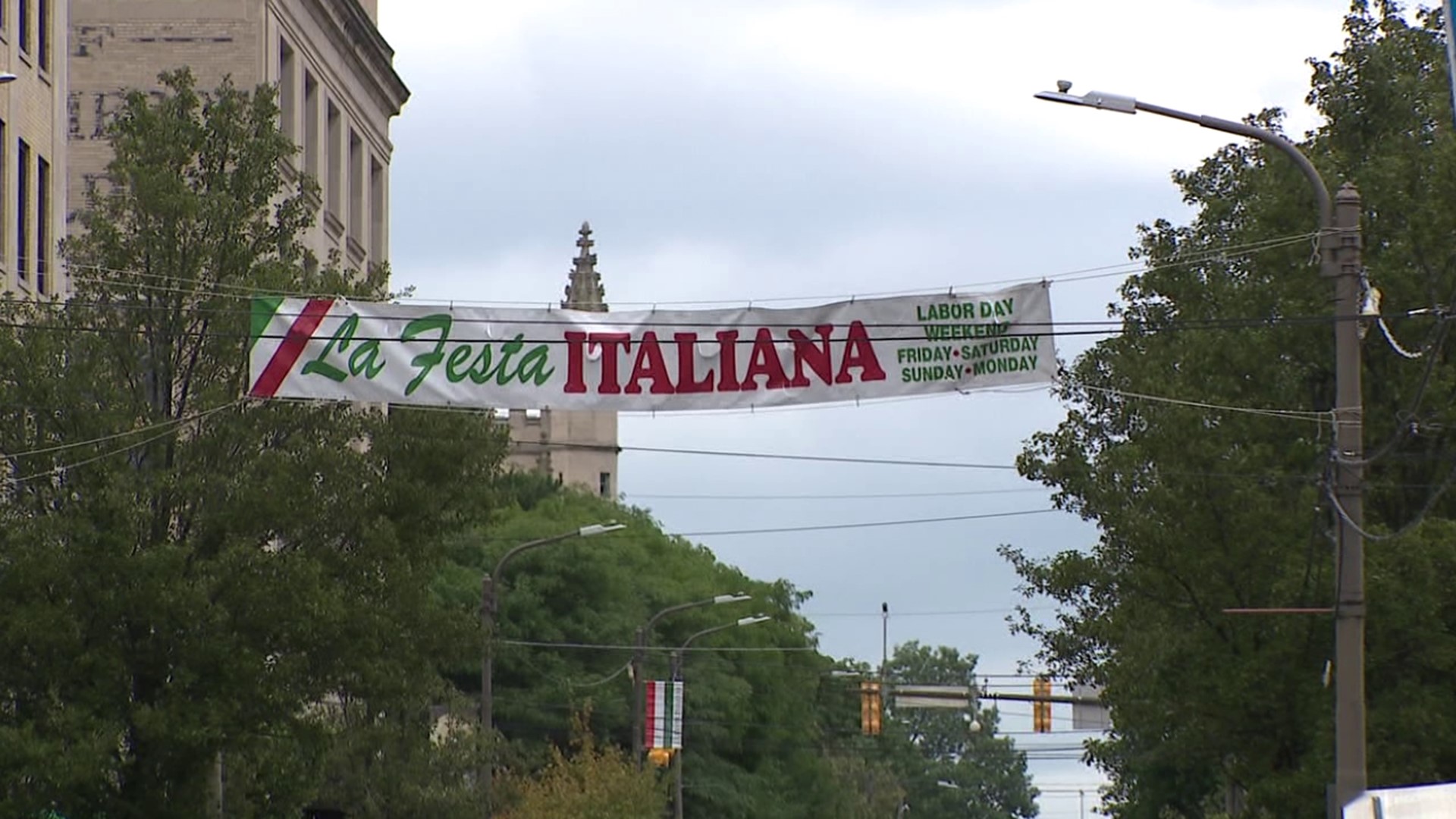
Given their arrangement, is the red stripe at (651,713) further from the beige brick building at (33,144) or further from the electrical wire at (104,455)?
the electrical wire at (104,455)

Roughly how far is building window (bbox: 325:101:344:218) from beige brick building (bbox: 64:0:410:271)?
0.03 m

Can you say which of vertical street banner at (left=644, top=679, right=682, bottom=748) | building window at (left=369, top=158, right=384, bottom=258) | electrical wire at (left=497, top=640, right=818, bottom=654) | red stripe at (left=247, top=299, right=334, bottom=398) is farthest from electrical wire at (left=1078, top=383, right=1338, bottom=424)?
building window at (left=369, top=158, right=384, bottom=258)

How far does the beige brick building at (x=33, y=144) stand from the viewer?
1516 inches

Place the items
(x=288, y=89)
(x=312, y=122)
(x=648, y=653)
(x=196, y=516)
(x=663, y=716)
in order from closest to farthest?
(x=196, y=516)
(x=288, y=89)
(x=312, y=122)
(x=663, y=716)
(x=648, y=653)

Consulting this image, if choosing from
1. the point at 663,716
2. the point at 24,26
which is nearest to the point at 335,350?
the point at 24,26

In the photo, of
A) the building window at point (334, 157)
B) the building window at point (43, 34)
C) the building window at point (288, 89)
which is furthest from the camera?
the building window at point (334, 157)

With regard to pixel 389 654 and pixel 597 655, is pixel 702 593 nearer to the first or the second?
pixel 597 655

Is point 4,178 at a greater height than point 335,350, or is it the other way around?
point 4,178

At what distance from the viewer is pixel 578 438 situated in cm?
12388

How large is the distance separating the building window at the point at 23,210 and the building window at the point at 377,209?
91.9 ft

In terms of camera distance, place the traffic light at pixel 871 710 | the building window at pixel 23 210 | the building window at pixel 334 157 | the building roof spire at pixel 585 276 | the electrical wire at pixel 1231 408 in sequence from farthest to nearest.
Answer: the building roof spire at pixel 585 276
the building window at pixel 334 157
the traffic light at pixel 871 710
the building window at pixel 23 210
the electrical wire at pixel 1231 408

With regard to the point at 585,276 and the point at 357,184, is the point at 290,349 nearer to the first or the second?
the point at 357,184

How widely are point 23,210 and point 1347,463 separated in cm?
2295

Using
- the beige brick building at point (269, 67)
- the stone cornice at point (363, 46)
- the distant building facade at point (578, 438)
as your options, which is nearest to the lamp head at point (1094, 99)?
the beige brick building at point (269, 67)
